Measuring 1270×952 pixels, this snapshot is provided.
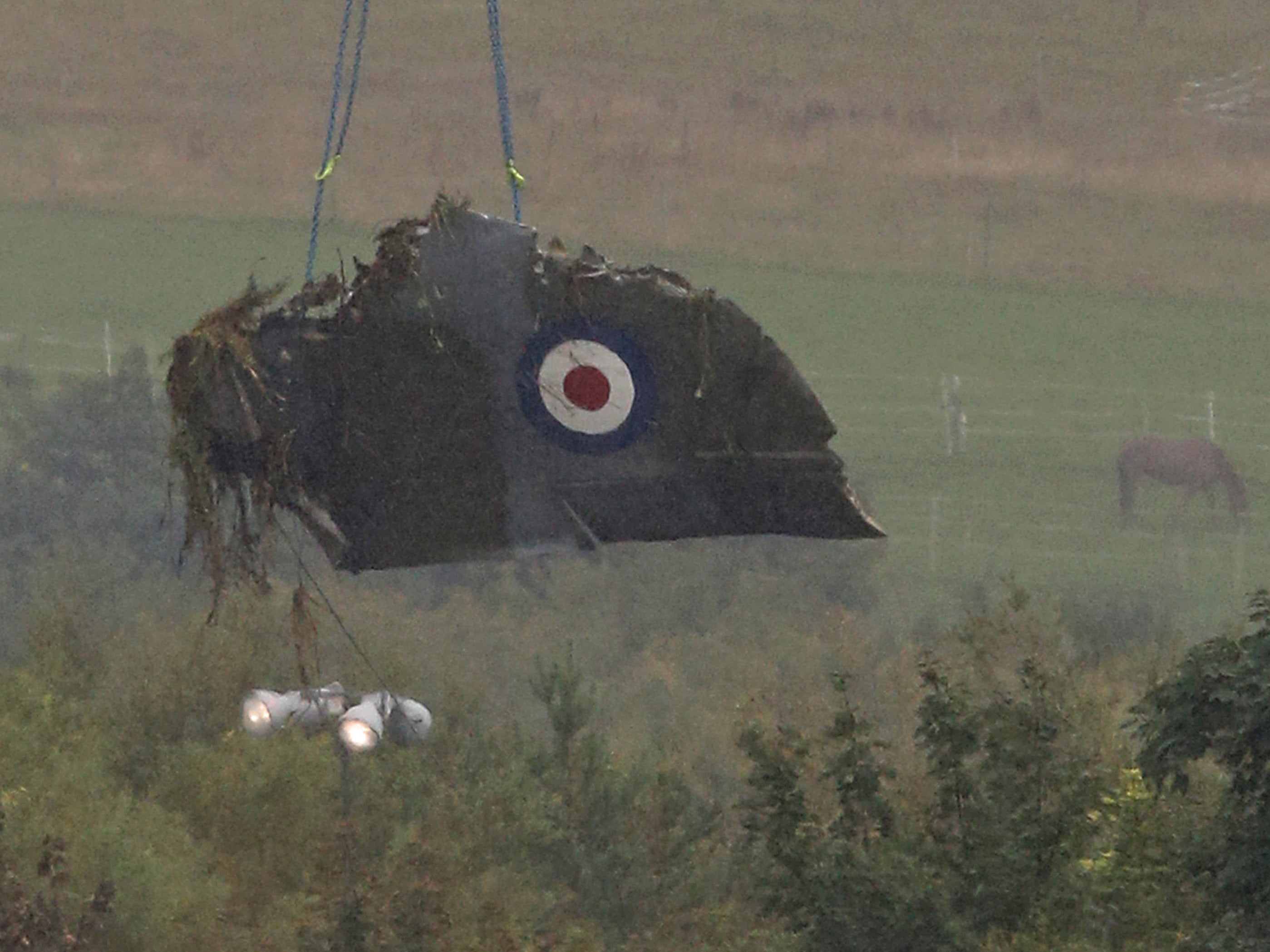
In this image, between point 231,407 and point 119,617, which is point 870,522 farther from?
point 119,617

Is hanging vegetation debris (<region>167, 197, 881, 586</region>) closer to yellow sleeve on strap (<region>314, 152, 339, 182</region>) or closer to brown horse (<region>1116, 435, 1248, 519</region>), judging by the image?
yellow sleeve on strap (<region>314, 152, 339, 182</region>)

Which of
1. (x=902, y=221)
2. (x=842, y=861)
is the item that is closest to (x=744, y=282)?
(x=902, y=221)

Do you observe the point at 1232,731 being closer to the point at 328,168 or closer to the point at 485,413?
the point at 328,168

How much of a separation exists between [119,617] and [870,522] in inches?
1684

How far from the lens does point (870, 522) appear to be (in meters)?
5.78

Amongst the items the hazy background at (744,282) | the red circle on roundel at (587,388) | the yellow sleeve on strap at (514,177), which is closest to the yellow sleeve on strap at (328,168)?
the yellow sleeve on strap at (514,177)

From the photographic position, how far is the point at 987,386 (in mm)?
56406

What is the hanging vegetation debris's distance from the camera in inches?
224

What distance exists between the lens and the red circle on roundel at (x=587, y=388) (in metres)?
5.55

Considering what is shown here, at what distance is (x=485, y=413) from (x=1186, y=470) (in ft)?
162

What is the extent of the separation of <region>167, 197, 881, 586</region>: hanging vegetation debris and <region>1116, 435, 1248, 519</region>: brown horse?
49034 mm

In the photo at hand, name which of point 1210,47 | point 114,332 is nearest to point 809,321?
point 1210,47

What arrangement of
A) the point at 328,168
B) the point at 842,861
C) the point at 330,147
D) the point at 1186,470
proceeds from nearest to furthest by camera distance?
the point at 328,168 < the point at 330,147 < the point at 842,861 < the point at 1186,470

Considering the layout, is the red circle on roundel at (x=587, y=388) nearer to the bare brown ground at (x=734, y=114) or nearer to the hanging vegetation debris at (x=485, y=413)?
the hanging vegetation debris at (x=485, y=413)
